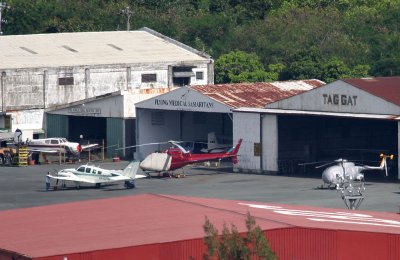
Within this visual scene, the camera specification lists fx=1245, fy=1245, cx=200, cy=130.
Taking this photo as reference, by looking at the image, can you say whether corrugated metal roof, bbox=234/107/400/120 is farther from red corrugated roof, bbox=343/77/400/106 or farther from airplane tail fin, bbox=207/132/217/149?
airplane tail fin, bbox=207/132/217/149

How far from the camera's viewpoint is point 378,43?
102562 millimetres

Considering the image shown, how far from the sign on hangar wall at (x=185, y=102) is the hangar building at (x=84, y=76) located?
2.93 meters

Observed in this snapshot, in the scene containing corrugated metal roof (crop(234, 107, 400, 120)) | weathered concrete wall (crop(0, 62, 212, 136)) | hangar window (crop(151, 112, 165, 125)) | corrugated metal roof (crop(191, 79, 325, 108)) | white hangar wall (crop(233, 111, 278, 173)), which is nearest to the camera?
corrugated metal roof (crop(234, 107, 400, 120))

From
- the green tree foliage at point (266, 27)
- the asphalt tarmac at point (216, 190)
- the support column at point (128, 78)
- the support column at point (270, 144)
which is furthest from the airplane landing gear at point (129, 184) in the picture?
the green tree foliage at point (266, 27)

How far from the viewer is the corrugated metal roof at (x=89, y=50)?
8538 cm

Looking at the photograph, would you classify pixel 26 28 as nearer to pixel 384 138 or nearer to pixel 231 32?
pixel 231 32

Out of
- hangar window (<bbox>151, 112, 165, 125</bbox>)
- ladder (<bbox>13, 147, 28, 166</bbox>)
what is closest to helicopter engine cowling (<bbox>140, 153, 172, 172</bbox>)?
ladder (<bbox>13, 147, 28, 166</bbox>)

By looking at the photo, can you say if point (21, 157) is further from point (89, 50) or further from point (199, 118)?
point (89, 50)

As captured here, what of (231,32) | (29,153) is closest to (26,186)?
(29,153)

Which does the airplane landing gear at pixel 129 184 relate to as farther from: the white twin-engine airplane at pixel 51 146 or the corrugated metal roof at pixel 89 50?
the corrugated metal roof at pixel 89 50

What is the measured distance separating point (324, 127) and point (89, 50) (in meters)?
24.2

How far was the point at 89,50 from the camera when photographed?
3536 inches

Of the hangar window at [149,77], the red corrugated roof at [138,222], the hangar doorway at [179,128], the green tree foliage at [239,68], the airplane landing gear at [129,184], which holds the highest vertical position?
the green tree foliage at [239,68]

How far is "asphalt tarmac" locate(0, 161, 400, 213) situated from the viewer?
55.5 meters
